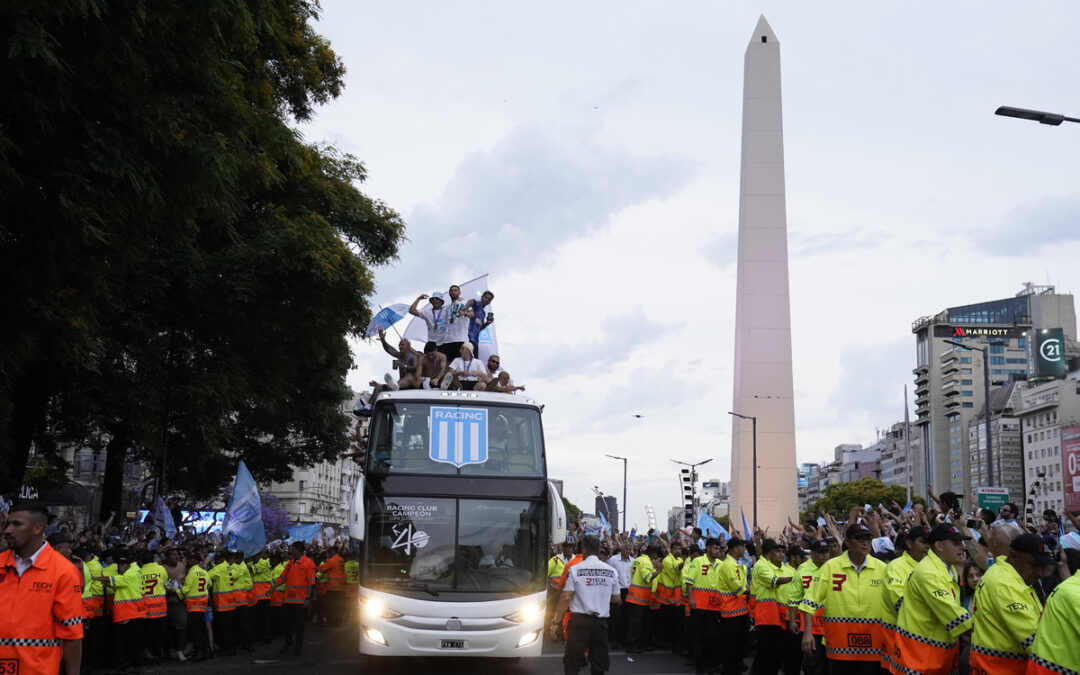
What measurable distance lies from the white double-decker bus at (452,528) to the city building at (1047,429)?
11021cm

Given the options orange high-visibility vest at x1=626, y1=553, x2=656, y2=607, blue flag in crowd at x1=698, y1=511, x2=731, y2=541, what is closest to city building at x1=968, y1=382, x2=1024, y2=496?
blue flag in crowd at x1=698, y1=511, x2=731, y2=541

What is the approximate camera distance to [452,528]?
43.5ft

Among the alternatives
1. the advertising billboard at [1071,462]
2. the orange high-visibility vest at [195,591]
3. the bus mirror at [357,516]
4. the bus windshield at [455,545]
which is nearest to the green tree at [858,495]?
the advertising billboard at [1071,462]

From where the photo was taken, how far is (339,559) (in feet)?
63.6

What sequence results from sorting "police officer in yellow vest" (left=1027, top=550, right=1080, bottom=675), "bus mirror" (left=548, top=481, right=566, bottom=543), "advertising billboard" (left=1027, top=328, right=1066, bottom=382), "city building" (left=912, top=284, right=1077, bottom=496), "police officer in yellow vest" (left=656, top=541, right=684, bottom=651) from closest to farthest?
1. "police officer in yellow vest" (left=1027, top=550, right=1080, bottom=675)
2. "bus mirror" (left=548, top=481, right=566, bottom=543)
3. "police officer in yellow vest" (left=656, top=541, right=684, bottom=651)
4. "advertising billboard" (left=1027, top=328, right=1066, bottom=382)
5. "city building" (left=912, top=284, right=1077, bottom=496)

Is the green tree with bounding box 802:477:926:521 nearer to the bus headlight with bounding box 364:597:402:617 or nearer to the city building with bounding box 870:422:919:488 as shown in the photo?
the city building with bounding box 870:422:919:488

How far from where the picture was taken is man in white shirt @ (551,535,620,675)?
1054 cm

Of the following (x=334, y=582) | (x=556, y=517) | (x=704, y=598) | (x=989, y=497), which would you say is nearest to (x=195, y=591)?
(x=334, y=582)

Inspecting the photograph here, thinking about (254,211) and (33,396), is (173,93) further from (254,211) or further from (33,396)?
(254,211)

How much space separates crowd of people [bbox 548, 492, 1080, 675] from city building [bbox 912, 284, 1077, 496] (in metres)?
143

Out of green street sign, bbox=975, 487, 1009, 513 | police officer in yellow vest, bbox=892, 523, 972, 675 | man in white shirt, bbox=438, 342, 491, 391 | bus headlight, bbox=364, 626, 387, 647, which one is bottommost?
bus headlight, bbox=364, 626, 387, 647

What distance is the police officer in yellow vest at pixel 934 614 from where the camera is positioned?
6820mm

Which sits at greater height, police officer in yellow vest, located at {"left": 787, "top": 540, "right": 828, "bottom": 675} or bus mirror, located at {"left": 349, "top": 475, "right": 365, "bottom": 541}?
bus mirror, located at {"left": 349, "top": 475, "right": 365, "bottom": 541}

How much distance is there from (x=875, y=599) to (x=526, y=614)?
17.7ft
